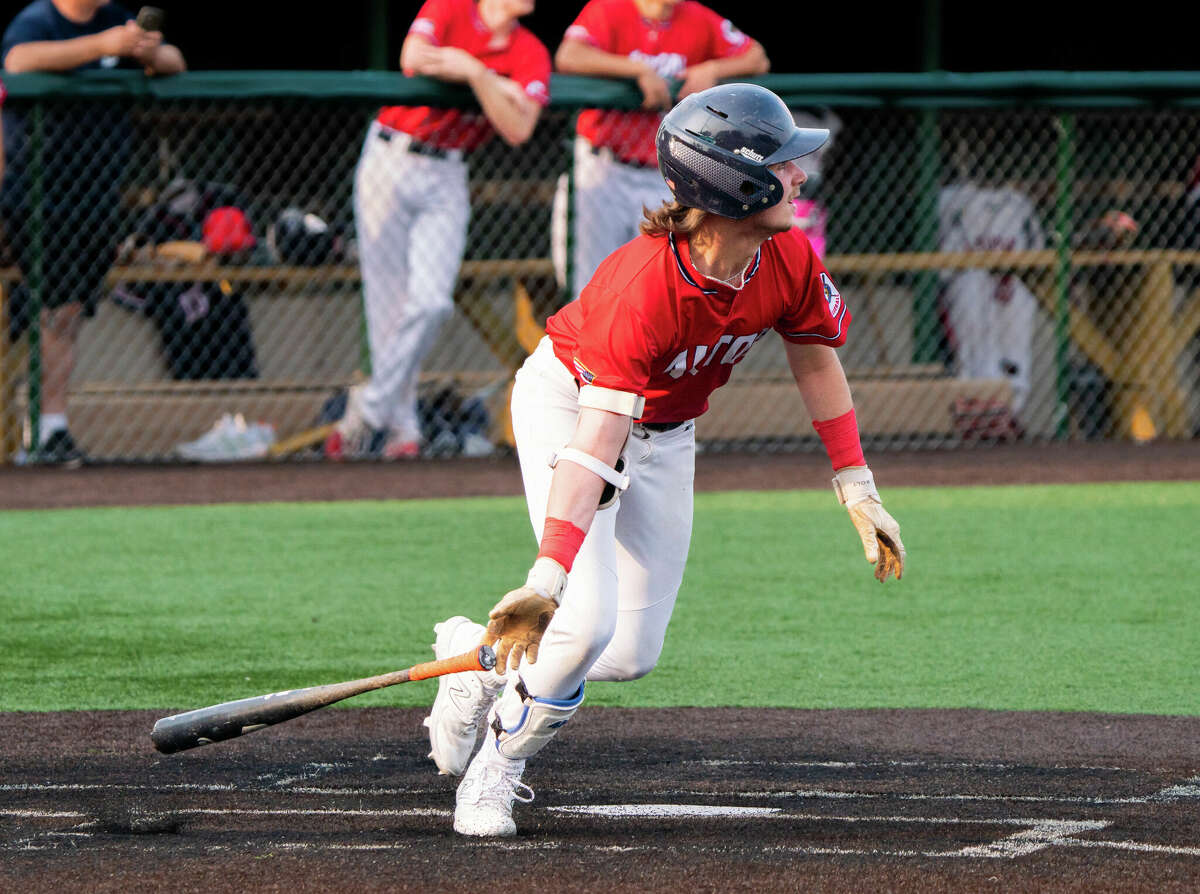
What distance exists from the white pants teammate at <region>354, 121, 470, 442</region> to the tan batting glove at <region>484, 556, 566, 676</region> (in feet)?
18.6

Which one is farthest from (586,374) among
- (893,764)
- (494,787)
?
(893,764)

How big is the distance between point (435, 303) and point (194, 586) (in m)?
2.72

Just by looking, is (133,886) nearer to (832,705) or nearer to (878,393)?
(832,705)

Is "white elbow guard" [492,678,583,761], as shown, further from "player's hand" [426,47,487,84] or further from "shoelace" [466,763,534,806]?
"player's hand" [426,47,487,84]

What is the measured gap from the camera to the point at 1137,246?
11758mm

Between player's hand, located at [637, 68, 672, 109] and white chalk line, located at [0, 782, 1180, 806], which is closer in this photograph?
white chalk line, located at [0, 782, 1180, 806]

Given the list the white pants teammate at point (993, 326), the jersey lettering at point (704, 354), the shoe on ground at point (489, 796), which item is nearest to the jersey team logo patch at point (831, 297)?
the jersey lettering at point (704, 354)

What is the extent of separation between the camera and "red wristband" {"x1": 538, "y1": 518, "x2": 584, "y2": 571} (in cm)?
343

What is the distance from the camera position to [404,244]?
9.05 m

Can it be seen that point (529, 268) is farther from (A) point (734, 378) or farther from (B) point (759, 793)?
(B) point (759, 793)

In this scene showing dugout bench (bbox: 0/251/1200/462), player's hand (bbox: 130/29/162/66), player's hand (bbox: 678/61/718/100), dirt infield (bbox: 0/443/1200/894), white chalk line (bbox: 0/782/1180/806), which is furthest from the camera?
dugout bench (bbox: 0/251/1200/462)

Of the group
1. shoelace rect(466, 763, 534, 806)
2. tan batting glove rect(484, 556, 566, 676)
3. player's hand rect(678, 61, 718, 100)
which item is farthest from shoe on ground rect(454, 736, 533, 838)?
player's hand rect(678, 61, 718, 100)

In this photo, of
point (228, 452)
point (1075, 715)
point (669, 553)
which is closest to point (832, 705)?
point (1075, 715)

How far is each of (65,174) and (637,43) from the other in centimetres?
292
